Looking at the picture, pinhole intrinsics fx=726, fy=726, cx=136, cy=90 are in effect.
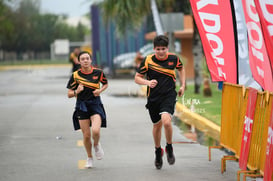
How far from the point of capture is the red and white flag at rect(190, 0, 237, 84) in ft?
32.1

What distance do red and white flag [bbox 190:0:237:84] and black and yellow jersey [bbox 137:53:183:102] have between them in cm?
66

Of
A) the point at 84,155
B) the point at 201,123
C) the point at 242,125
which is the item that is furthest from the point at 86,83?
the point at 201,123

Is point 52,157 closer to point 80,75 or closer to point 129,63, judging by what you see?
point 80,75

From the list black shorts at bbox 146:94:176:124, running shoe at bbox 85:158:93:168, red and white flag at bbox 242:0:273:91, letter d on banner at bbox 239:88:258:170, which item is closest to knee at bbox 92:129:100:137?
running shoe at bbox 85:158:93:168

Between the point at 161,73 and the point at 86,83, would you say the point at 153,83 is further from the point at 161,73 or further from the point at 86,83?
the point at 86,83

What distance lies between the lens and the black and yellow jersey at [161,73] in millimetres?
9312

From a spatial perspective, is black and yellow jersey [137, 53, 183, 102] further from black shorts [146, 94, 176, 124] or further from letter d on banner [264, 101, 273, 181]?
letter d on banner [264, 101, 273, 181]

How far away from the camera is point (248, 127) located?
8.39m

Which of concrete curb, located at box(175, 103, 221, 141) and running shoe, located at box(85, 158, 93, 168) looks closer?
running shoe, located at box(85, 158, 93, 168)

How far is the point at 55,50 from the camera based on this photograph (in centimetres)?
11269

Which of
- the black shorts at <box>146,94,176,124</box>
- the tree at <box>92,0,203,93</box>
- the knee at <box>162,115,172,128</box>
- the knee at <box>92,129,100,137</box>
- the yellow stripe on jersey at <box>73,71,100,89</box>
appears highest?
the tree at <box>92,0,203,93</box>

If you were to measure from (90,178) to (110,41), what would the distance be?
37877 millimetres

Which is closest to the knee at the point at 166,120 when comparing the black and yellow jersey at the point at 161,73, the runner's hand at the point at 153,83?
the black and yellow jersey at the point at 161,73

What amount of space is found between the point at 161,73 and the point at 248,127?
148 centimetres
